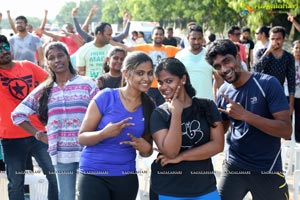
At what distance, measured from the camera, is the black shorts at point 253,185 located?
3.42 meters

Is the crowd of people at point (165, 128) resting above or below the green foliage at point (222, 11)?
below

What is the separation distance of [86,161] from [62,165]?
0.64 metres

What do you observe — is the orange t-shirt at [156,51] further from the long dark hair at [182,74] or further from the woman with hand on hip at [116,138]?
the long dark hair at [182,74]

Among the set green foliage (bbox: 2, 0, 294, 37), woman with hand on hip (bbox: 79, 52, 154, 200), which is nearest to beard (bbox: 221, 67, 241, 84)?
woman with hand on hip (bbox: 79, 52, 154, 200)

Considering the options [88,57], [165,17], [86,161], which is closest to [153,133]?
[86,161]

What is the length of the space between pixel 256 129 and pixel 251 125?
0.05 metres

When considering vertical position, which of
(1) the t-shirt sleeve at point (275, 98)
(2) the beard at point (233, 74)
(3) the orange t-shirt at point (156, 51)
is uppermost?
(3) the orange t-shirt at point (156, 51)

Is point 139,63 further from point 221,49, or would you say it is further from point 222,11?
point 222,11

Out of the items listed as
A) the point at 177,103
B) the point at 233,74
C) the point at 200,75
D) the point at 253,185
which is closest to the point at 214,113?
the point at 177,103

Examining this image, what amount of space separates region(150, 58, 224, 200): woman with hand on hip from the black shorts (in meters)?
0.44

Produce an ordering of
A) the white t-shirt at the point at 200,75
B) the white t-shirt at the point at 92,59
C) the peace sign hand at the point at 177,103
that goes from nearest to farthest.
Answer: the peace sign hand at the point at 177,103, the white t-shirt at the point at 200,75, the white t-shirt at the point at 92,59

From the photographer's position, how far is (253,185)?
3465mm

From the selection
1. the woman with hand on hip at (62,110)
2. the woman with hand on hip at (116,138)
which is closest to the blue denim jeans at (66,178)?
the woman with hand on hip at (62,110)

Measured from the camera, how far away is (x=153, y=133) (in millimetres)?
3076
